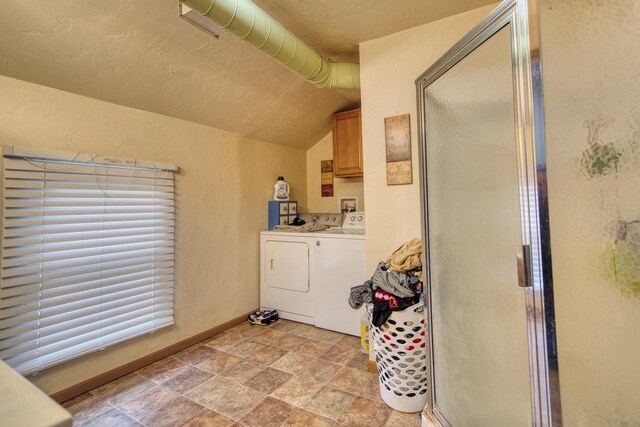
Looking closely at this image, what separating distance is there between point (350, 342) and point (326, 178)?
2021 millimetres

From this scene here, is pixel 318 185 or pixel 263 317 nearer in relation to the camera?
pixel 263 317

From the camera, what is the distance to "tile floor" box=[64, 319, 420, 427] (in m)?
1.46

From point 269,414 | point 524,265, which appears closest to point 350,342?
point 269,414

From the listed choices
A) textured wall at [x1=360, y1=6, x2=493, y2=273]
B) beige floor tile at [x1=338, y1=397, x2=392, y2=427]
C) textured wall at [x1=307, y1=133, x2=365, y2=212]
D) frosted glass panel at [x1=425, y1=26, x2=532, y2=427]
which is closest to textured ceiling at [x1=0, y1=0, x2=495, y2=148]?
textured wall at [x1=360, y1=6, x2=493, y2=273]

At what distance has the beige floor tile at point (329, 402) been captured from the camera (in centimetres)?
150

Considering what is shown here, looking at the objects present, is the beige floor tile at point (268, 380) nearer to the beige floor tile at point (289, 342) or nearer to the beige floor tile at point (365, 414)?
the beige floor tile at point (289, 342)

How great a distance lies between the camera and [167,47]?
1617 millimetres

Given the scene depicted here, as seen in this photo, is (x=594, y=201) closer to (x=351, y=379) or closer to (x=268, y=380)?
(x=351, y=379)

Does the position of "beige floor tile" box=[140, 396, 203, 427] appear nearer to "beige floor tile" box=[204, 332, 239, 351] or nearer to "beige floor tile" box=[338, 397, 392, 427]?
"beige floor tile" box=[204, 332, 239, 351]

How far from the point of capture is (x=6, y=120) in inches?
56.1

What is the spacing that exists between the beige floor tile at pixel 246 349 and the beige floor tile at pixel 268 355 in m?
0.04

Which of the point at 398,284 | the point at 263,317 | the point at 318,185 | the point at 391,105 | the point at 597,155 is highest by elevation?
the point at 391,105

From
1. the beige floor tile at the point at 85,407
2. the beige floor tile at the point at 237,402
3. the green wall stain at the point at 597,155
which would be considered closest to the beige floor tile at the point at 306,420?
the beige floor tile at the point at 237,402

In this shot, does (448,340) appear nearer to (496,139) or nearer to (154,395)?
(496,139)
